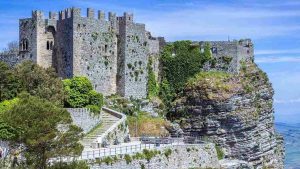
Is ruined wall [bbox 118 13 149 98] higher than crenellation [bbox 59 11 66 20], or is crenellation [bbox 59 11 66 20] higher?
crenellation [bbox 59 11 66 20]

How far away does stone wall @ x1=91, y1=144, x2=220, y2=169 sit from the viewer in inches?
2057

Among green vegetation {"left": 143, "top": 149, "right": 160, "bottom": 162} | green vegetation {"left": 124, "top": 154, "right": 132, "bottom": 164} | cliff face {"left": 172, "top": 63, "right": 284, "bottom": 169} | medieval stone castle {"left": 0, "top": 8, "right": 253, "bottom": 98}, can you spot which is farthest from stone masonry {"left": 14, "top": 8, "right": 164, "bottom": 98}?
green vegetation {"left": 124, "top": 154, "right": 132, "bottom": 164}

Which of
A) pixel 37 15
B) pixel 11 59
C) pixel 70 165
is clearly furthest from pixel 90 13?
pixel 70 165

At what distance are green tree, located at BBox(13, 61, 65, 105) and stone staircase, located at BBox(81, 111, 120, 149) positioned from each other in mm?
4022

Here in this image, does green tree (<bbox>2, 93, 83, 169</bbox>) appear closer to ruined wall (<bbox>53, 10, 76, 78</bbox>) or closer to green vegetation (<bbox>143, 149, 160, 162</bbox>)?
green vegetation (<bbox>143, 149, 160, 162</bbox>)

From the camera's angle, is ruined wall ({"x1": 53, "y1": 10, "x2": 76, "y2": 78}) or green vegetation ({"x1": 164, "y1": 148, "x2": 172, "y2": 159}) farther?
ruined wall ({"x1": 53, "y1": 10, "x2": 76, "y2": 78})

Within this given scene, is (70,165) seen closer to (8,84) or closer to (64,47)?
(8,84)

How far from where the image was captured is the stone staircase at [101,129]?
56.7m

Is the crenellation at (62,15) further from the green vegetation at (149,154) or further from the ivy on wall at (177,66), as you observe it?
the green vegetation at (149,154)

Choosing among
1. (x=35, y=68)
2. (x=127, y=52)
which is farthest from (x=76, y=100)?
(x=127, y=52)

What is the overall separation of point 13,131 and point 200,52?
120 ft

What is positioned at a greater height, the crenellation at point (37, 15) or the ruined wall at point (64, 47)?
the crenellation at point (37, 15)

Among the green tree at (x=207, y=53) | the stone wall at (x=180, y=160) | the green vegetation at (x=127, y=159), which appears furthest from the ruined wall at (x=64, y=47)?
the green tree at (x=207, y=53)

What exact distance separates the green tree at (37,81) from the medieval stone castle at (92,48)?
4185mm
